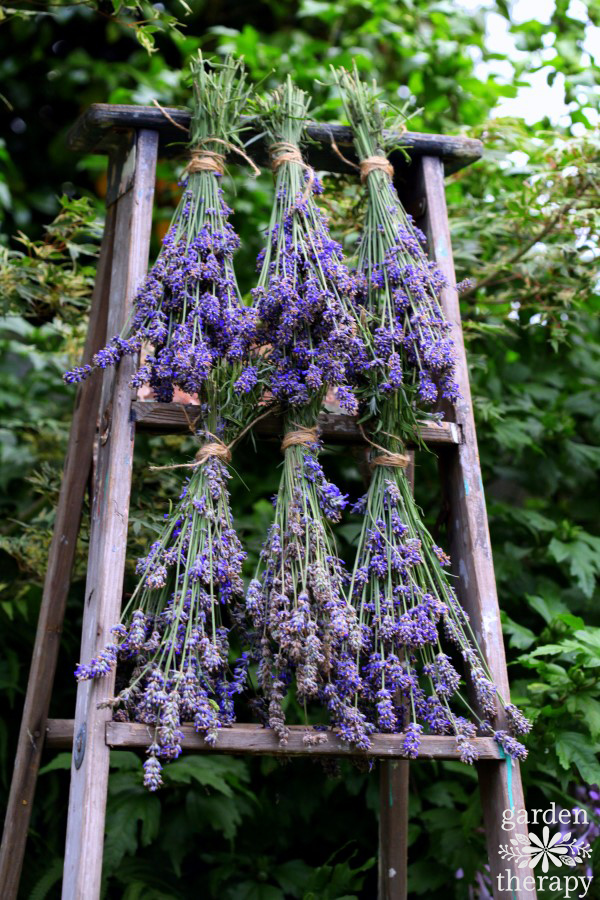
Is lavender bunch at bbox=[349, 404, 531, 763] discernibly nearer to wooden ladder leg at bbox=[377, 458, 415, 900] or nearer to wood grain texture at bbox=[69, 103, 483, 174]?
wooden ladder leg at bbox=[377, 458, 415, 900]

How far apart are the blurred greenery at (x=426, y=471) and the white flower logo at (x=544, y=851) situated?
0.16m

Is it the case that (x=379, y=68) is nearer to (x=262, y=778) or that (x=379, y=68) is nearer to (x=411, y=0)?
(x=411, y=0)

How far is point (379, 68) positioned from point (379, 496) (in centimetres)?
262

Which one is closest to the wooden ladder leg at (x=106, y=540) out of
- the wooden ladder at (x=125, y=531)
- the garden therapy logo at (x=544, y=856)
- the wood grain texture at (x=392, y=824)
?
the wooden ladder at (x=125, y=531)

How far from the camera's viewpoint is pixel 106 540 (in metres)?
1.86

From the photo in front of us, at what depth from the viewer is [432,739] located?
1.78 m

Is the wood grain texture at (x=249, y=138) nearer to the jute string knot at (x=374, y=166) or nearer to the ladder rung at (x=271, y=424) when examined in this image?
the jute string knot at (x=374, y=166)

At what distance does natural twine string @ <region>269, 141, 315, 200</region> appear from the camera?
2150mm

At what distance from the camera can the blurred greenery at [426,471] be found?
2.62m

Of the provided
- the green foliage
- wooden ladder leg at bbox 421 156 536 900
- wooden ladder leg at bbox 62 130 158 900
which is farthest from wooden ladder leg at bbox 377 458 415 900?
the green foliage

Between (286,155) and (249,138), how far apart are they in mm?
180

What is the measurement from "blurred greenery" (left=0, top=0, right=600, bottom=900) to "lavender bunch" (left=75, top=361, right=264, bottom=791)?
1.81 feet

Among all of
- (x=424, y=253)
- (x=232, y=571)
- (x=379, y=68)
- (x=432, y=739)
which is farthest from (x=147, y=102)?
(x=432, y=739)

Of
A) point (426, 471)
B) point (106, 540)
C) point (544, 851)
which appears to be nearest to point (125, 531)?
point (106, 540)
